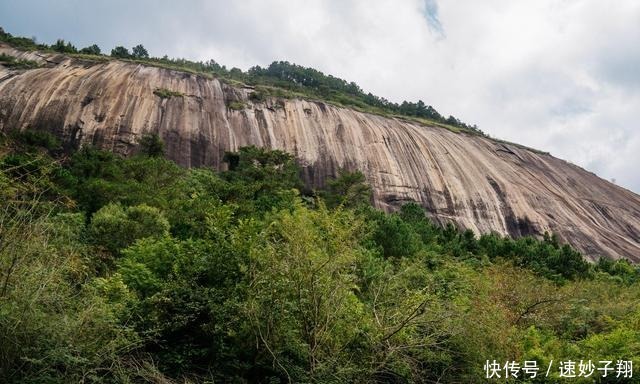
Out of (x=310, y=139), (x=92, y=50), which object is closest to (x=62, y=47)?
(x=92, y=50)

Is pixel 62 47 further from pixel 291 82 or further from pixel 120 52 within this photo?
pixel 291 82

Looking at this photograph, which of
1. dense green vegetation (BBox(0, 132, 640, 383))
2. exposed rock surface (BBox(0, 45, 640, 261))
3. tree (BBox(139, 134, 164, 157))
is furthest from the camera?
exposed rock surface (BBox(0, 45, 640, 261))

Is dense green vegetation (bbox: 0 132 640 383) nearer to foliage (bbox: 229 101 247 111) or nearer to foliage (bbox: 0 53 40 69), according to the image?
foliage (bbox: 229 101 247 111)

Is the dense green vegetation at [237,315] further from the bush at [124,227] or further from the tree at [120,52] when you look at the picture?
the tree at [120,52]

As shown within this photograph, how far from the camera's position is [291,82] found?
216 ft

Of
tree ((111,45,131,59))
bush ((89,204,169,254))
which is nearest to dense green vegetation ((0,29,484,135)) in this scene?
tree ((111,45,131,59))

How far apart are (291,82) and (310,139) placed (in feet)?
103

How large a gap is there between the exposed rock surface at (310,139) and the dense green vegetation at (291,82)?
12.9 feet

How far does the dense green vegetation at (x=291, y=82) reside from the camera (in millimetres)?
43000

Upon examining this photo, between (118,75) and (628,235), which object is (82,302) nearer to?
(118,75)

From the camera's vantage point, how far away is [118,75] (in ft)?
119

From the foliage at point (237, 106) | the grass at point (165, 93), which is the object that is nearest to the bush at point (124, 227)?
the grass at point (165, 93)

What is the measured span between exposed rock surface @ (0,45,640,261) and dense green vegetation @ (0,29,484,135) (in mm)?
3922

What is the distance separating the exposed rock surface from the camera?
3192cm
